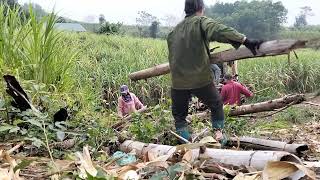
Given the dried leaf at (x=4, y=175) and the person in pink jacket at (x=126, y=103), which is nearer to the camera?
the dried leaf at (x=4, y=175)

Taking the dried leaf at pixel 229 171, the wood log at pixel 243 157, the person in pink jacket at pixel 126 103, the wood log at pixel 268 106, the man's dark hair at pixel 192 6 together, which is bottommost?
the person in pink jacket at pixel 126 103

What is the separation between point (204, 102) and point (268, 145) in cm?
A: 117

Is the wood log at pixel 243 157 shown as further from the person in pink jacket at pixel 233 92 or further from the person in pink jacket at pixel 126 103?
the person in pink jacket at pixel 233 92

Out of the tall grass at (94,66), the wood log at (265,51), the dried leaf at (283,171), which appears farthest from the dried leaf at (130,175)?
the tall grass at (94,66)

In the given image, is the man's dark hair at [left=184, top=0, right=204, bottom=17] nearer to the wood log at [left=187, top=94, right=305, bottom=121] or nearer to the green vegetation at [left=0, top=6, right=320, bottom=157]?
the green vegetation at [left=0, top=6, right=320, bottom=157]

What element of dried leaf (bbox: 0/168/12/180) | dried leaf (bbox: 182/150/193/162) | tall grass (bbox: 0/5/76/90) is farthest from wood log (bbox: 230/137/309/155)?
tall grass (bbox: 0/5/76/90)

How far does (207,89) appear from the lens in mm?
4301

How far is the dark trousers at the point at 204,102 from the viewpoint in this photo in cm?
431

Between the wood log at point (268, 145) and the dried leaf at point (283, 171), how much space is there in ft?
3.19

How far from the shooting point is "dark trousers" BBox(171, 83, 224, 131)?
14.1 ft

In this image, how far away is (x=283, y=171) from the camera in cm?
201

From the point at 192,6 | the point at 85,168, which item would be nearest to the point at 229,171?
the point at 85,168

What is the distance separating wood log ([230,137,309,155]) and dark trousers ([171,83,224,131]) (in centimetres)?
69

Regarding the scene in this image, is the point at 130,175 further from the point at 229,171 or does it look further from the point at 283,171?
the point at 283,171
